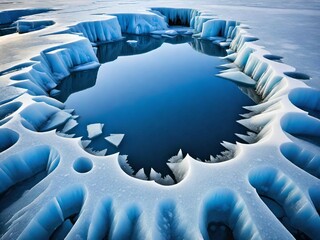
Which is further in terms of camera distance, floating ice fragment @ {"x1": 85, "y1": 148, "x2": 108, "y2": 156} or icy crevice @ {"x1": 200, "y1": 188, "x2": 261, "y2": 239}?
→ floating ice fragment @ {"x1": 85, "y1": 148, "x2": 108, "y2": 156}

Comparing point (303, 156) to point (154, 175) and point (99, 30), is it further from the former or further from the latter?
point (99, 30)

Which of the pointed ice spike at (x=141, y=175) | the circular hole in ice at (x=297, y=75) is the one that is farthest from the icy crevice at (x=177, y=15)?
the pointed ice spike at (x=141, y=175)

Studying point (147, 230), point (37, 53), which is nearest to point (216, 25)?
point (37, 53)

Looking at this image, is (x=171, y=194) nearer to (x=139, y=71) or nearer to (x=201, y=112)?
(x=201, y=112)

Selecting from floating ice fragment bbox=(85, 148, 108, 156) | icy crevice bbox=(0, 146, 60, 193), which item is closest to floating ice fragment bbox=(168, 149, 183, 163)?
floating ice fragment bbox=(85, 148, 108, 156)

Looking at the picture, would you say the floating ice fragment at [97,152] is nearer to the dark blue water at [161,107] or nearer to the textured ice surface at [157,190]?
the dark blue water at [161,107]

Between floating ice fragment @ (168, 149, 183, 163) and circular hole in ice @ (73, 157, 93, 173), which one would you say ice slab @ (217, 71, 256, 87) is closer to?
floating ice fragment @ (168, 149, 183, 163)
